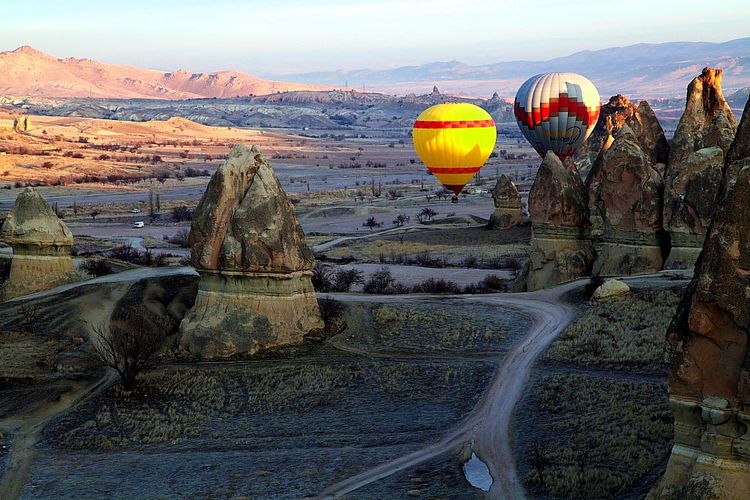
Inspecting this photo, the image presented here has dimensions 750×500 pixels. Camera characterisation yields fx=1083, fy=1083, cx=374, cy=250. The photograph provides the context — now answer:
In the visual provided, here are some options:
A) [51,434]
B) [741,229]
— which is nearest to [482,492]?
[741,229]

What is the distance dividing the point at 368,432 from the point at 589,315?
29.3ft

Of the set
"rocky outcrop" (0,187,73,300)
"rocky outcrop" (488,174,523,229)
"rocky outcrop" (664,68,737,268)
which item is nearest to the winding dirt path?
"rocky outcrop" (664,68,737,268)

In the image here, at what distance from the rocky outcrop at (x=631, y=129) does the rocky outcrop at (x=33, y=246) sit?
18666mm

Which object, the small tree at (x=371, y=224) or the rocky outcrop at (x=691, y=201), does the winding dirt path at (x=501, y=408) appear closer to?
the rocky outcrop at (x=691, y=201)

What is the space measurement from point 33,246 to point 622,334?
58.6ft

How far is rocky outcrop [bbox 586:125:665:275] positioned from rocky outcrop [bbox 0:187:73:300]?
16.5m

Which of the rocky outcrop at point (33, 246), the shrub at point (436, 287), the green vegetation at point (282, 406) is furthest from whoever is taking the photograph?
the shrub at point (436, 287)

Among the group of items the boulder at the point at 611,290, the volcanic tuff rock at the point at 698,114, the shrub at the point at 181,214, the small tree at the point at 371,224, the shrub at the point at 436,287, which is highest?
the volcanic tuff rock at the point at 698,114

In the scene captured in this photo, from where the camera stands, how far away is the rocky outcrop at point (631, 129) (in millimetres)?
42969

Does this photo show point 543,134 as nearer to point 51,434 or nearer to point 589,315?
point 589,315

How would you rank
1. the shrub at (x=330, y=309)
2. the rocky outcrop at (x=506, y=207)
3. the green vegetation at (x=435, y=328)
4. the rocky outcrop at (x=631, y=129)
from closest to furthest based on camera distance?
the green vegetation at (x=435, y=328)
the shrub at (x=330, y=309)
the rocky outcrop at (x=631, y=129)
the rocky outcrop at (x=506, y=207)

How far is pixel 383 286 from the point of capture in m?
36.8

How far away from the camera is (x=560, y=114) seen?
59.5 m

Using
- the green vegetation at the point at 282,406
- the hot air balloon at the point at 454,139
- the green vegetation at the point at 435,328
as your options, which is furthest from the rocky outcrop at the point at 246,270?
the hot air balloon at the point at 454,139
